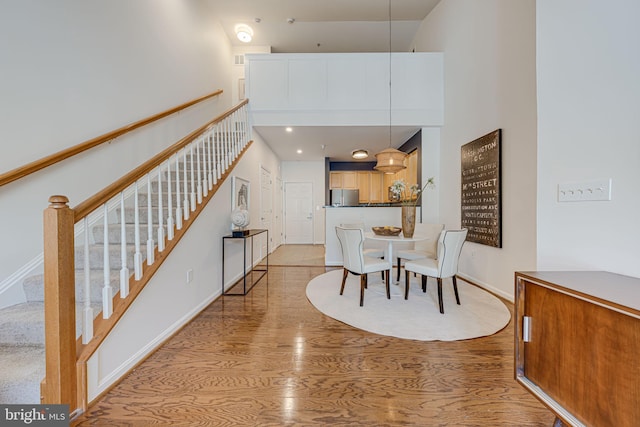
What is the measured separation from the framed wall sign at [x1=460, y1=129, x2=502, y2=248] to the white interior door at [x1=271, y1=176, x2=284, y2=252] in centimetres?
445

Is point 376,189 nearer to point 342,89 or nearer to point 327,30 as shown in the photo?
point 342,89

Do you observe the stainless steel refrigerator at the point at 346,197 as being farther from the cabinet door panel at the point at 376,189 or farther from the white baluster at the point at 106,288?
the white baluster at the point at 106,288

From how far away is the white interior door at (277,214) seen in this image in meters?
6.63

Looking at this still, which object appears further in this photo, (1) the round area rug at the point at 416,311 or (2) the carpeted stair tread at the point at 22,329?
(1) the round area rug at the point at 416,311

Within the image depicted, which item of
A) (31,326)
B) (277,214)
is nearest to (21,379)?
(31,326)

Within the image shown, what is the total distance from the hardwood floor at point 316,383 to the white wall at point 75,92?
1397 mm

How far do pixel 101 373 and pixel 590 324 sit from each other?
8.00 ft

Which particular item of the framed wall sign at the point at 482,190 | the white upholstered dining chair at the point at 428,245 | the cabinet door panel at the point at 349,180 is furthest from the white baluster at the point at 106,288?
the cabinet door panel at the point at 349,180

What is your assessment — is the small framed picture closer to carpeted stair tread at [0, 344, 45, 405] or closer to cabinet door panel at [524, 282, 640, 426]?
carpeted stair tread at [0, 344, 45, 405]

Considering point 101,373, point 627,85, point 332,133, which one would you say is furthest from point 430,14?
point 101,373

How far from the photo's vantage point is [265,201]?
552 centimetres

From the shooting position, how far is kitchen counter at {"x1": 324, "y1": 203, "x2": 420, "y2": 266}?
472cm

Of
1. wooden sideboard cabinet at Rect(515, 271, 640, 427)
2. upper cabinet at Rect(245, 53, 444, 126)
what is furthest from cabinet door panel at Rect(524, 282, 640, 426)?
upper cabinet at Rect(245, 53, 444, 126)

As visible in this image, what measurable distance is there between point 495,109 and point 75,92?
170 inches
